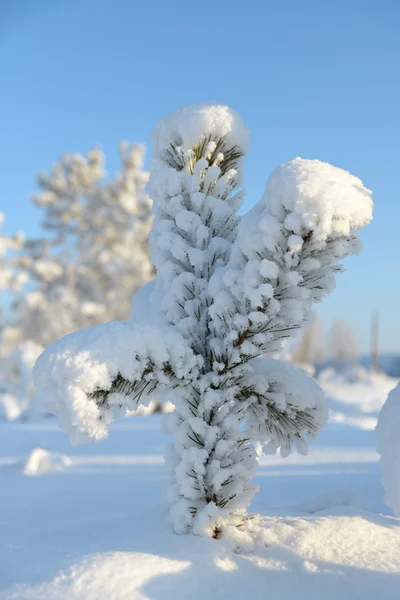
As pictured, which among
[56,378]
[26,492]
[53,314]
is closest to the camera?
[56,378]

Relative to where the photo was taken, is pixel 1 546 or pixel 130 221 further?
pixel 130 221

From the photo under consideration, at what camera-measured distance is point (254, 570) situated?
2242mm

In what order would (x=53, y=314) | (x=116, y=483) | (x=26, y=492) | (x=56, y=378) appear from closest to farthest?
(x=56, y=378), (x=26, y=492), (x=116, y=483), (x=53, y=314)

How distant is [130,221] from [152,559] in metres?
15.4

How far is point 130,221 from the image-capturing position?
670 inches

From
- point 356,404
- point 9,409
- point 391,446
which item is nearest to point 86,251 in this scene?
point 9,409

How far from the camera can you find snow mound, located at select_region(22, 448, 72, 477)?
4906mm

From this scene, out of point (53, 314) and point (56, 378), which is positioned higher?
point (53, 314)

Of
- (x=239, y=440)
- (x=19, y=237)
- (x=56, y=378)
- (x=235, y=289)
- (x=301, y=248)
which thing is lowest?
(x=239, y=440)

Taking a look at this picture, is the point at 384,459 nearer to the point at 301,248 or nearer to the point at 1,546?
the point at 301,248

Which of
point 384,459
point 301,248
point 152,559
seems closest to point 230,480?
point 152,559

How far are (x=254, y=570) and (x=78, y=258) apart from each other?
52.9 ft

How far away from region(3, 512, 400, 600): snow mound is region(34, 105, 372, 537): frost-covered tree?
0.22 m

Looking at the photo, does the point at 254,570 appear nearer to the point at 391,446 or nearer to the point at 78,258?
the point at 391,446
